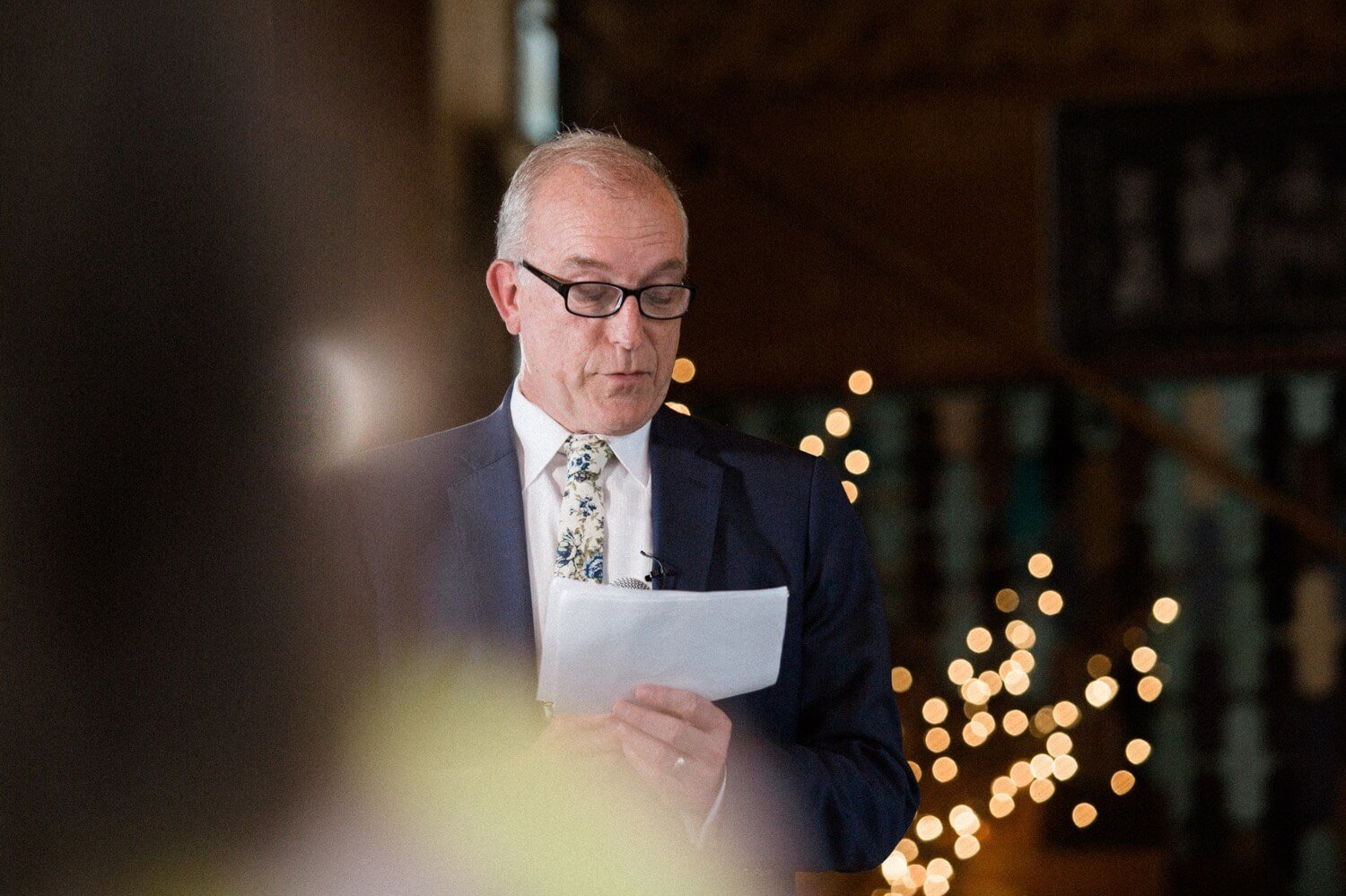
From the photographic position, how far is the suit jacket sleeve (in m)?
1.32

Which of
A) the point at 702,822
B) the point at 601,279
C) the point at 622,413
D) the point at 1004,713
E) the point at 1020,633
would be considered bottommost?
the point at 1004,713

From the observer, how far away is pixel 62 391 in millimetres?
1188

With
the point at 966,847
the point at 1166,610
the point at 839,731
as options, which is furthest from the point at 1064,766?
the point at 839,731

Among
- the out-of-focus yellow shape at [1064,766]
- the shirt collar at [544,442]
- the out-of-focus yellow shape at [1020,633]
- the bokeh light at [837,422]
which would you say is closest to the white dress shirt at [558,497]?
the shirt collar at [544,442]

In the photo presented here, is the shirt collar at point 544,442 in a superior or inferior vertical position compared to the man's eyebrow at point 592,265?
inferior

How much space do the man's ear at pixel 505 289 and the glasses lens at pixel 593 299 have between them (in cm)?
7

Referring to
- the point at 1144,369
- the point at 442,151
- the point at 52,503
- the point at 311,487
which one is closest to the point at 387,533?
the point at 311,487

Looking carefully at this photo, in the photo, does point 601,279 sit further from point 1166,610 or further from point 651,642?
point 1166,610

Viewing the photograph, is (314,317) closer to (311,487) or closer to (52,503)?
(311,487)

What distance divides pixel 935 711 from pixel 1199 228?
6.10ft

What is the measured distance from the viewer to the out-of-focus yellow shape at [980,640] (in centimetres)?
439

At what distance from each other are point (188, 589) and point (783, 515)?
553 millimetres

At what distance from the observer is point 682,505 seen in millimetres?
1319

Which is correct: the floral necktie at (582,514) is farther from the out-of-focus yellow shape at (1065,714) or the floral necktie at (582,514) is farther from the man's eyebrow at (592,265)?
the out-of-focus yellow shape at (1065,714)
